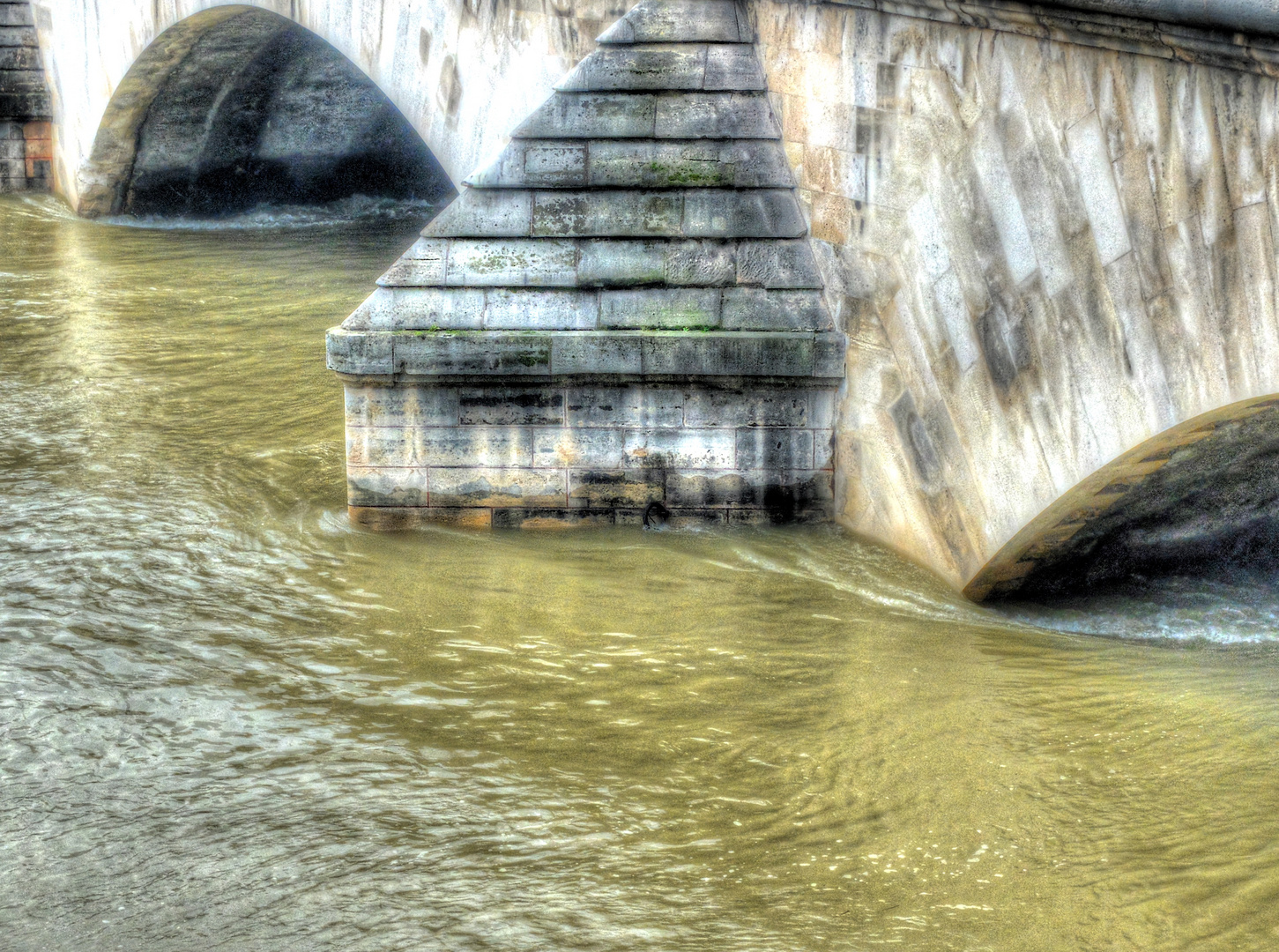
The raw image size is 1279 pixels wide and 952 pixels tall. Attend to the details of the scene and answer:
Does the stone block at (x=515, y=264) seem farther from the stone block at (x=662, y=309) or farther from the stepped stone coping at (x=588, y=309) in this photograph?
the stone block at (x=662, y=309)

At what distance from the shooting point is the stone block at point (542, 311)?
23.9 ft

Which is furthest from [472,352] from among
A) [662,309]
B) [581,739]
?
[581,739]

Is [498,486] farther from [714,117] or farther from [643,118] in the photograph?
[714,117]

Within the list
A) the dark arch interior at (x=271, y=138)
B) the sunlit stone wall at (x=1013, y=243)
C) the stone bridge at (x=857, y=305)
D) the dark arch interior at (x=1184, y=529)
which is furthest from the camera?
the dark arch interior at (x=271, y=138)

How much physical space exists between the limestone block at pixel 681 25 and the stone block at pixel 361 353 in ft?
6.24

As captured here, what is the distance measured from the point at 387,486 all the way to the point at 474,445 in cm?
49

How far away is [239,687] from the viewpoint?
554cm

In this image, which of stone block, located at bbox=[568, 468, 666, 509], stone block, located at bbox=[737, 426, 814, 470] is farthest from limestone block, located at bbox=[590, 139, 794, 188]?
stone block, located at bbox=[568, 468, 666, 509]

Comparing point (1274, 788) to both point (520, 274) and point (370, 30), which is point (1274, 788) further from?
point (370, 30)

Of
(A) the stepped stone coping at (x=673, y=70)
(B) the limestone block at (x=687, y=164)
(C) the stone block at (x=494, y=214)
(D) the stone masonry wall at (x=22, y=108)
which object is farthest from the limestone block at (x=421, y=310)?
(D) the stone masonry wall at (x=22, y=108)

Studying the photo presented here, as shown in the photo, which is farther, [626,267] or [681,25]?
[681,25]

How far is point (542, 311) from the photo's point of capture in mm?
7273

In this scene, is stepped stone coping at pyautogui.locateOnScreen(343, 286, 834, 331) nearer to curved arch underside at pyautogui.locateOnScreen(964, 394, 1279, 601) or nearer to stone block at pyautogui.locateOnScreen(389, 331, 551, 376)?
stone block at pyautogui.locateOnScreen(389, 331, 551, 376)

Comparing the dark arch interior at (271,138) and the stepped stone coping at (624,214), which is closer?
the stepped stone coping at (624,214)
